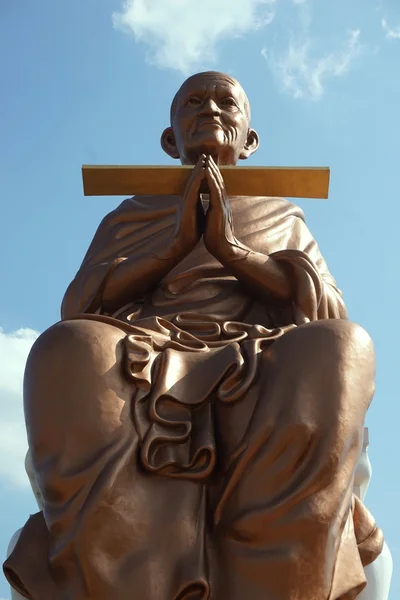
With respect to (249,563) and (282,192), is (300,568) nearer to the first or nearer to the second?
(249,563)

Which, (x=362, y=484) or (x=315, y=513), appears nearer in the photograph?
(x=315, y=513)

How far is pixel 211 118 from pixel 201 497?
2589 mm

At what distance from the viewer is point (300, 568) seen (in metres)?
3.87

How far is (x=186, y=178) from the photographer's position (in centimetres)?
535

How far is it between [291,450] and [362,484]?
1.31 meters

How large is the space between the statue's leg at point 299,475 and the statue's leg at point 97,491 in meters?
0.18

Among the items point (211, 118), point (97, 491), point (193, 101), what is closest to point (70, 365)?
point (97, 491)

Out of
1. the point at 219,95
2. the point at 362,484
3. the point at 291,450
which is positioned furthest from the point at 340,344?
the point at 219,95

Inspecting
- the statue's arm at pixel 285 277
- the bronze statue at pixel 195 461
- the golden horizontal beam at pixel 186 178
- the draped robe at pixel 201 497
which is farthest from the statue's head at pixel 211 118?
the draped robe at pixel 201 497

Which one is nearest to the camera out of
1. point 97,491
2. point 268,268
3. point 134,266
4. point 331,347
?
point 97,491

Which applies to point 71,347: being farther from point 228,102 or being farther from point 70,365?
point 228,102

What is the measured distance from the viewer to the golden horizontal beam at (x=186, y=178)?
Result: 5.28m

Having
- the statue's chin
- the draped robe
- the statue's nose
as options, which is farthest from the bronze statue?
the statue's nose

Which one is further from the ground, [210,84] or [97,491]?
[210,84]
